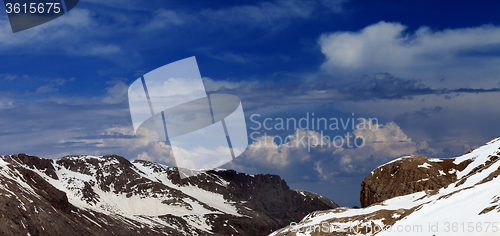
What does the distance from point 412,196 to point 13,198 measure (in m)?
171

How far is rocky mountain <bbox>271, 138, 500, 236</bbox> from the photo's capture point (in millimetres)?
32625

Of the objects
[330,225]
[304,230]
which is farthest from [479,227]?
[304,230]

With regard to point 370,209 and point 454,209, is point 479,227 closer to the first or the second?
point 454,209

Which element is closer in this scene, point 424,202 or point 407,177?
point 424,202

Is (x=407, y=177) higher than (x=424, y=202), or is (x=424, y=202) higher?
(x=424, y=202)

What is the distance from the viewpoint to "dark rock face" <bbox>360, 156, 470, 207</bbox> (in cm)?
11600

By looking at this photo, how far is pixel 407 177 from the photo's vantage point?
399ft

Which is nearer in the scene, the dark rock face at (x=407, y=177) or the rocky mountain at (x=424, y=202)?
the rocky mountain at (x=424, y=202)

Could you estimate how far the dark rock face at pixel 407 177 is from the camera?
4567 inches

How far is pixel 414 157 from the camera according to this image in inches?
→ 5074

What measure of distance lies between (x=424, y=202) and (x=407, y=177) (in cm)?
6041

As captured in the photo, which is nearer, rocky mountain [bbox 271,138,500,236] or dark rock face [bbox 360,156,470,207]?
Answer: rocky mountain [bbox 271,138,500,236]

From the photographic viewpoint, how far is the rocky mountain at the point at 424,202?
107 ft

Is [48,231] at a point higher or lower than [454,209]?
lower
